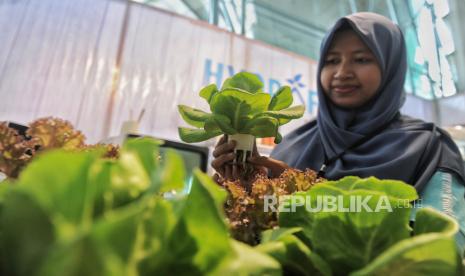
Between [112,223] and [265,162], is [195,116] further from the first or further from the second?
[112,223]

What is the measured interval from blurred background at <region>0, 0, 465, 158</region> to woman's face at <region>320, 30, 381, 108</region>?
4.03 feet

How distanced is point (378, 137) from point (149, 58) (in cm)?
166

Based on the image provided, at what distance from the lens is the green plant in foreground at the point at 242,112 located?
29 cm

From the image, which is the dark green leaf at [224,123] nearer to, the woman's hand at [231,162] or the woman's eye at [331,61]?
the woman's hand at [231,162]

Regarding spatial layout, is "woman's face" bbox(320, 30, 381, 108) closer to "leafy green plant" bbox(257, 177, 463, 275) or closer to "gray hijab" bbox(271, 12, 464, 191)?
"gray hijab" bbox(271, 12, 464, 191)

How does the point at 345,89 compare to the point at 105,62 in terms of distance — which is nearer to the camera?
the point at 345,89

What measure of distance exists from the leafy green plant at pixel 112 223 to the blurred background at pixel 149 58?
1657mm

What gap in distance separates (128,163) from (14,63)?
1989 millimetres

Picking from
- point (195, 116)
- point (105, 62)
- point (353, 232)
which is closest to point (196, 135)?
point (195, 116)

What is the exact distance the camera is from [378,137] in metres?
0.66

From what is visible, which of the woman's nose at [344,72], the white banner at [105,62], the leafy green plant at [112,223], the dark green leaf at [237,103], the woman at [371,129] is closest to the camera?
the leafy green plant at [112,223]

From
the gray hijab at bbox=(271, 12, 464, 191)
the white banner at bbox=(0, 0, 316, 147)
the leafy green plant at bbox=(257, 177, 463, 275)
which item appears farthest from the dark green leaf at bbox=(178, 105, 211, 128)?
the white banner at bbox=(0, 0, 316, 147)

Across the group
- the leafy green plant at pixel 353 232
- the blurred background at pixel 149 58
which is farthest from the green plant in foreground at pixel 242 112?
the blurred background at pixel 149 58

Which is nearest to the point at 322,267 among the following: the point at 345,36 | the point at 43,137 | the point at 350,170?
the point at 43,137
